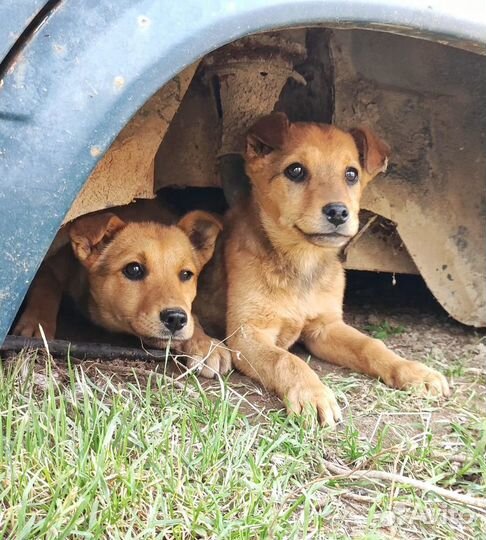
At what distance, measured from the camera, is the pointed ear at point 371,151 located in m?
3.68

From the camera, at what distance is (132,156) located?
2.98m

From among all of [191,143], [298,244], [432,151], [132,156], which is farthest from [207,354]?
[432,151]

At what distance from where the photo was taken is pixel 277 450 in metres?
2.44

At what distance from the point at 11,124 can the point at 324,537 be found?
4.38 feet

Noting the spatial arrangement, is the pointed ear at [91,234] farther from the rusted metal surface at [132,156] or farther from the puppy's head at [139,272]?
the rusted metal surface at [132,156]

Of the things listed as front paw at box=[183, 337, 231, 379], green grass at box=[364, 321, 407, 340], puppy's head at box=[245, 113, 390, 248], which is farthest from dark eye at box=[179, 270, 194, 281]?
green grass at box=[364, 321, 407, 340]

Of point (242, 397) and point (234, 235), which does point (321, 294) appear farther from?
point (242, 397)

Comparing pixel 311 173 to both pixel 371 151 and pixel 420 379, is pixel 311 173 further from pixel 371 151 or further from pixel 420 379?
pixel 420 379

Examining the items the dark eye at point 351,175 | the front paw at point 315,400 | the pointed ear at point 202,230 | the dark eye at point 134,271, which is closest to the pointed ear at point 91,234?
the dark eye at point 134,271

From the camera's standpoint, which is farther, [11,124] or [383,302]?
[383,302]

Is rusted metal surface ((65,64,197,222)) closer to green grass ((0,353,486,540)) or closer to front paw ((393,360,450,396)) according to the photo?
green grass ((0,353,486,540))

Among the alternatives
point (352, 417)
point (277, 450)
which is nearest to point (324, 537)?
point (277, 450)

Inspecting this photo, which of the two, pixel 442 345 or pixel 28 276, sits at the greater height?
pixel 28 276

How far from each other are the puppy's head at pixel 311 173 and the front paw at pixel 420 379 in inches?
25.1
